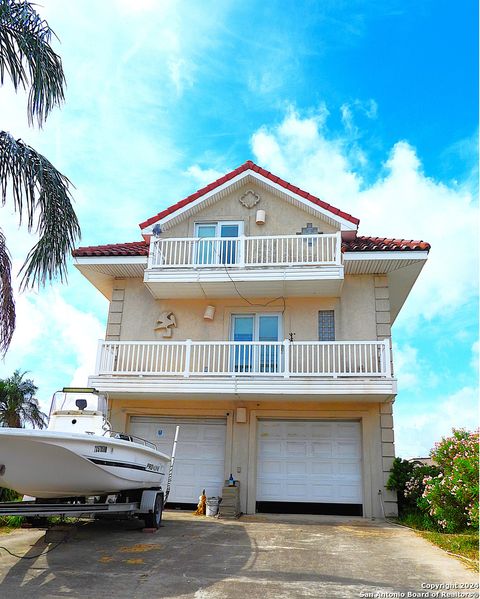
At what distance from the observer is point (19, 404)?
102 feet

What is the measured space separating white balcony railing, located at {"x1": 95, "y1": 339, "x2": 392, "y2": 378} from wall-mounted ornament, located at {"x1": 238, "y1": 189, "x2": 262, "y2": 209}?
4.61 m

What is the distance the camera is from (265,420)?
1521cm

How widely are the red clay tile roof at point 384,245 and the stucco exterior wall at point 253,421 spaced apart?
4.31 m

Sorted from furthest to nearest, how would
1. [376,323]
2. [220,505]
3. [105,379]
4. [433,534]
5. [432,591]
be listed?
[376,323], [105,379], [220,505], [433,534], [432,591]

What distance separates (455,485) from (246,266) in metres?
7.75

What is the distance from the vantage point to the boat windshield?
418 inches

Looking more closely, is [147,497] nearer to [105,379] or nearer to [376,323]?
[105,379]

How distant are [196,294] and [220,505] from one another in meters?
6.03

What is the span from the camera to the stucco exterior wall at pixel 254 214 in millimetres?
16422

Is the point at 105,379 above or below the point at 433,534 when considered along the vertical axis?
above

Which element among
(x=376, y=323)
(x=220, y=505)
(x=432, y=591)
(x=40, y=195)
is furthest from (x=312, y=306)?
(x=432, y=591)

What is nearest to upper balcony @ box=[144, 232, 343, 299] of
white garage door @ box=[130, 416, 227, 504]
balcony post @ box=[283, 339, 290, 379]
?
balcony post @ box=[283, 339, 290, 379]

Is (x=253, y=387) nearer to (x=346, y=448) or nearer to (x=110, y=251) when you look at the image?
(x=346, y=448)

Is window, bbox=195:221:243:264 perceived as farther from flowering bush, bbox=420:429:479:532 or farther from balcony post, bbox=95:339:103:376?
flowering bush, bbox=420:429:479:532
